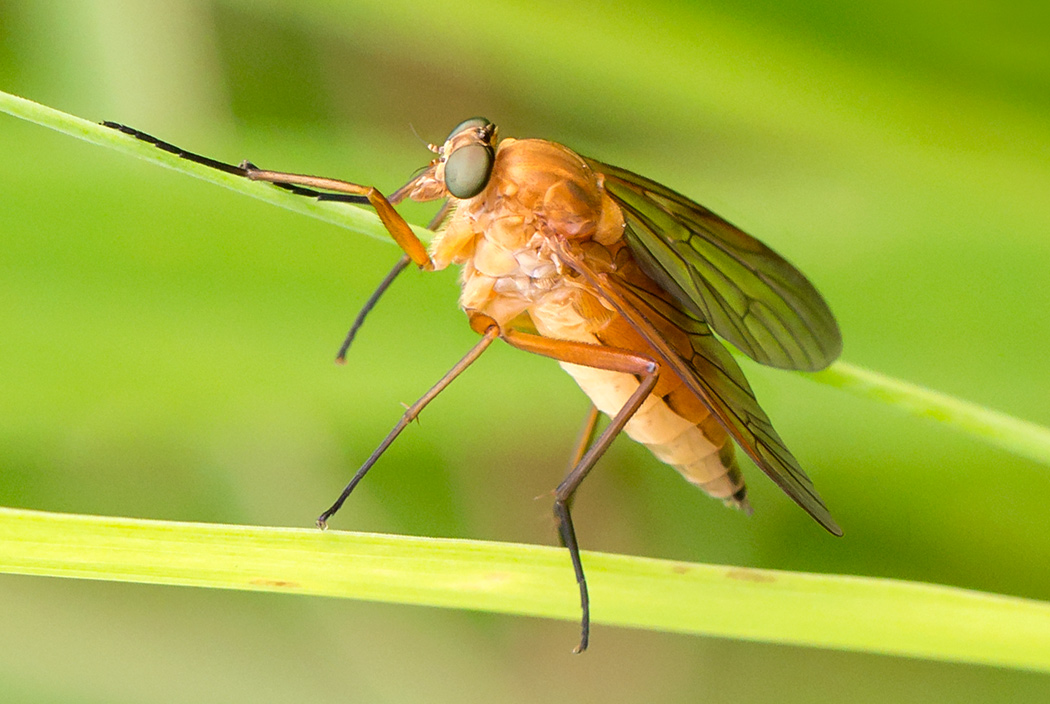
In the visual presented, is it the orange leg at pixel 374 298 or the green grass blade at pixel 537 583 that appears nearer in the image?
the green grass blade at pixel 537 583

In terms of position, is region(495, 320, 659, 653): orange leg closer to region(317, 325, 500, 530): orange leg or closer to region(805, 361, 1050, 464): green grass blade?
region(317, 325, 500, 530): orange leg

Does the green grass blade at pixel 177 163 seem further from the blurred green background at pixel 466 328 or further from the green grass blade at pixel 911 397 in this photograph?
the blurred green background at pixel 466 328

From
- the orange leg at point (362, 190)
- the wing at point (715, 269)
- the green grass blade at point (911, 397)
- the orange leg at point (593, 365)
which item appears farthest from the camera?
the wing at point (715, 269)

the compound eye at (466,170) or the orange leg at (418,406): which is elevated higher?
the compound eye at (466,170)

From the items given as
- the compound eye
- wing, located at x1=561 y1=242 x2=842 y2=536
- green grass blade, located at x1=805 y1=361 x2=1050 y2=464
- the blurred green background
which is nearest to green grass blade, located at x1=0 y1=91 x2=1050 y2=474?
green grass blade, located at x1=805 y1=361 x2=1050 y2=464

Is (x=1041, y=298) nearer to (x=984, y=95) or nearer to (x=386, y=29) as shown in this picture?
(x=984, y=95)

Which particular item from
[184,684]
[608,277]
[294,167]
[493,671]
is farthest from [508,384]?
[184,684]

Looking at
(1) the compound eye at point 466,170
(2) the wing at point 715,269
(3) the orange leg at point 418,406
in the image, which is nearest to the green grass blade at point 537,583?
(3) the orange leg at point 418,406
